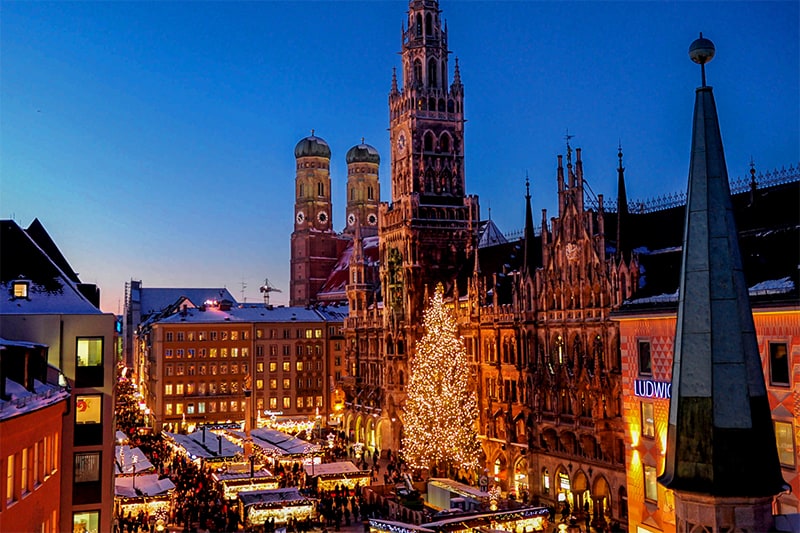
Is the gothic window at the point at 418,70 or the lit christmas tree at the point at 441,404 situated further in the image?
the gothic window at the point at 418,70

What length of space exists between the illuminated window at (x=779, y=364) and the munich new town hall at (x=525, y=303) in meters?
2.01

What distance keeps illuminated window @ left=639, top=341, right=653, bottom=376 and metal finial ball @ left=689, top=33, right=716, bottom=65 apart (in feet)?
104

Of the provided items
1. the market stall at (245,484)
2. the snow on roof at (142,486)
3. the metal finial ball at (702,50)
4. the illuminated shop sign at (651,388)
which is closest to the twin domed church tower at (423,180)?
the market stall at (245,484)

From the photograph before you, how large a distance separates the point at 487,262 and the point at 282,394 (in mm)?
43571

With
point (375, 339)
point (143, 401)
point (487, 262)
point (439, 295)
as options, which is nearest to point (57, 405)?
point (439, 295)

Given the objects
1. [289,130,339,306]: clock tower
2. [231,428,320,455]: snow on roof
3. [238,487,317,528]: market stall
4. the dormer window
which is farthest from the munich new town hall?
[289,130,339,306]: clock tower

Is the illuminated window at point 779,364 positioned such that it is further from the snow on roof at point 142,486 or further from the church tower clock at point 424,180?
the church tower clock at point 424,180

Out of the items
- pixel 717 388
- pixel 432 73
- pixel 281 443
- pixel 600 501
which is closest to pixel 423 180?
pixel 432 73

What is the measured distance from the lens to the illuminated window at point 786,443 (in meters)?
34.1

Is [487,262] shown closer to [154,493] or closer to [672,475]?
[154,493]

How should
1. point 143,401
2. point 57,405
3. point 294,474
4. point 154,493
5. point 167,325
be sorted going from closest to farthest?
point 57,405 < point 154,493 < point 294,474 < point 167,325 < point 143,401

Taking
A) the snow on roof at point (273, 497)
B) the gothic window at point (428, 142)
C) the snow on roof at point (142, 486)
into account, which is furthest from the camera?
the gothic window at point (428, 142)

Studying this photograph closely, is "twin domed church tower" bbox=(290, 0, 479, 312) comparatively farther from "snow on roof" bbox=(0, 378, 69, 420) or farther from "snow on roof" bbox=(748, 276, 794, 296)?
"snow on roof" bbox=(0, 378, 69, 420)

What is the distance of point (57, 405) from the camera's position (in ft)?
88.9
